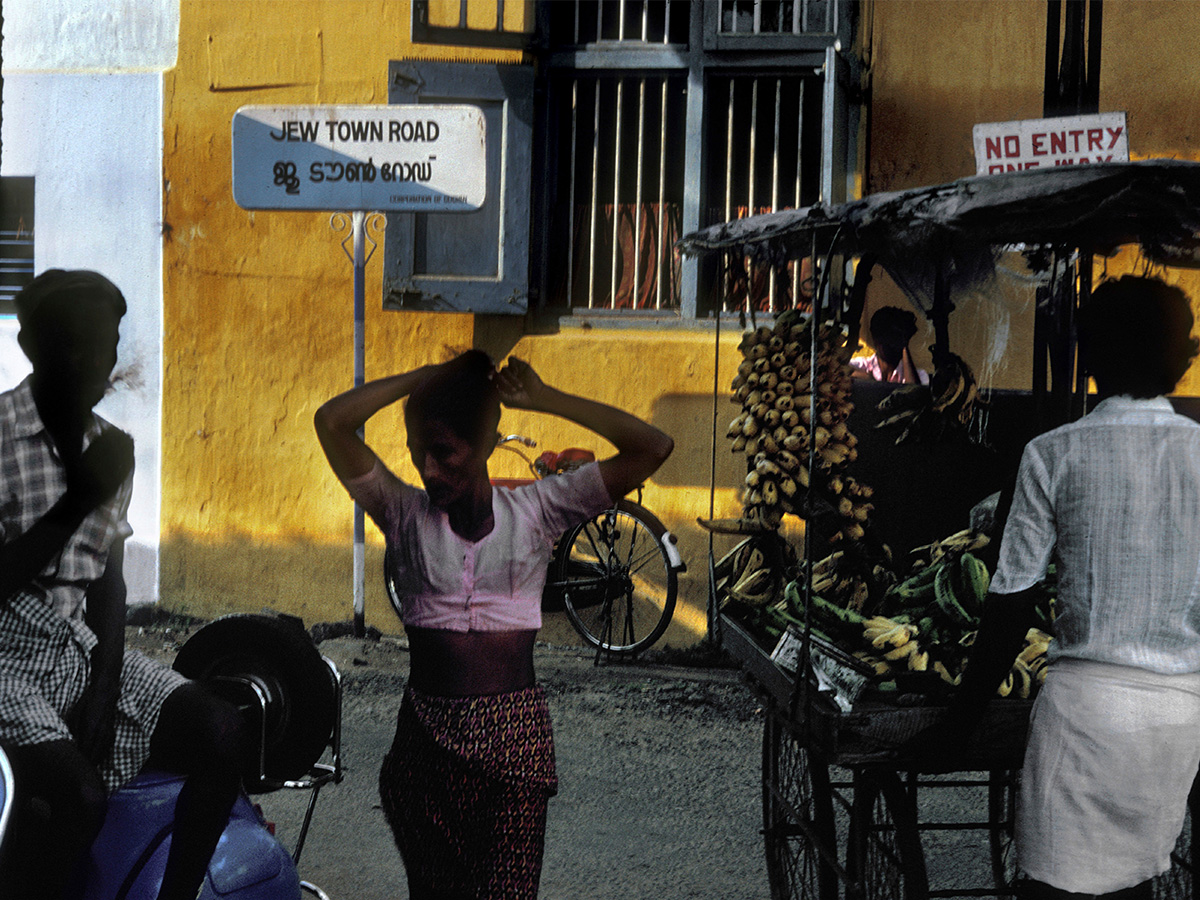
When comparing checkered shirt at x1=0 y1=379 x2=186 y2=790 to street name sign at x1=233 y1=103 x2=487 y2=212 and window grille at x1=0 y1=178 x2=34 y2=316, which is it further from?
window grille at x1=0 y1=178 x2=34 y2=316

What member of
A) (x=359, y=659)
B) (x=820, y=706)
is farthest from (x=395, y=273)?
(x=820, y=706)

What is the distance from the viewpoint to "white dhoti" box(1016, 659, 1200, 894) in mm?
2236

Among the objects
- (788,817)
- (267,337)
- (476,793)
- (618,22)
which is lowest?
(788,817)

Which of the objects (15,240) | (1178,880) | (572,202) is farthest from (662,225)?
(1178,880)

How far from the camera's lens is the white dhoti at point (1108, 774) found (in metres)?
2.24

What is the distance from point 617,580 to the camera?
668 centimetres

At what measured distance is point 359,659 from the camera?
6.47 meters

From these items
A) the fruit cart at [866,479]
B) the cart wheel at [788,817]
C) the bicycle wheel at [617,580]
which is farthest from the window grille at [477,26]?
the cart wheel at [788,817]

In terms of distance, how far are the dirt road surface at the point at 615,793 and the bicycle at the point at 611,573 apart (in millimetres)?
260

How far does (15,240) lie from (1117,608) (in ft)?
23.4

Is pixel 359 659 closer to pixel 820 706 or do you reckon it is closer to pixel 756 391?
pixel 756 391

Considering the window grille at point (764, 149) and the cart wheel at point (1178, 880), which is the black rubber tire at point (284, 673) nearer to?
the cart wheel at point (1178, 880)

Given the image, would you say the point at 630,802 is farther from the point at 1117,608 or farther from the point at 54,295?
the point at 54,295

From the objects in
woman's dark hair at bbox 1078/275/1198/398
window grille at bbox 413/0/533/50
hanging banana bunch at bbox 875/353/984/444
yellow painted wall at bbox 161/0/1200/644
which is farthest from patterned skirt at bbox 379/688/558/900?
window grille at bbox 413/0/533/50
